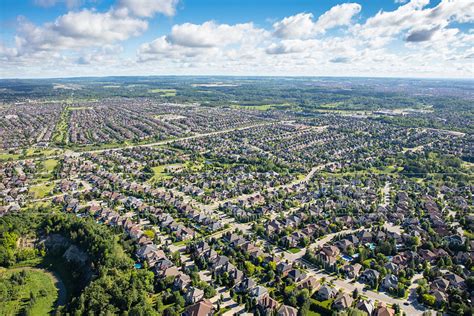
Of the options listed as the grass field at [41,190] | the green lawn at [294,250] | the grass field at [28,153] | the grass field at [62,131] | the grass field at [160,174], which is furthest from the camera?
the grass field at [62,131]

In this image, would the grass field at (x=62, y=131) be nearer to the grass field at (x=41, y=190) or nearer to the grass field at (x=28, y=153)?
the grass field at (x=28, y=153)

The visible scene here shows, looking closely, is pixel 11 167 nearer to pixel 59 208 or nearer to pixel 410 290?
pixel 59 208

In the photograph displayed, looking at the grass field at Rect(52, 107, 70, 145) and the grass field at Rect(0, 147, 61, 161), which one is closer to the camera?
the grass field at Rect(0, 147, 61, 161)

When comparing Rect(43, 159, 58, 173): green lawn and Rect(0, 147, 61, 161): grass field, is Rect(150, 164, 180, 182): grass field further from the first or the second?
Rect(0, 147, 61, 161): grass field

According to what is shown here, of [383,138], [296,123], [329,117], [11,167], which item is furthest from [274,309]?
[329,117]

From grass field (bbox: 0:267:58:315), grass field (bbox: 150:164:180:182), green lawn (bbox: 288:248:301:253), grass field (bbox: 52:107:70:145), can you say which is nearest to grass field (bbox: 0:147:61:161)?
grass field (bbox: 52:107:70:145)

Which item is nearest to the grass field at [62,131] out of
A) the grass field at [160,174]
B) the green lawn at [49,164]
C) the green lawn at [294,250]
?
the green lawn at [49,164]

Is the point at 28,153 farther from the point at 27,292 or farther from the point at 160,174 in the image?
the point at 27,292

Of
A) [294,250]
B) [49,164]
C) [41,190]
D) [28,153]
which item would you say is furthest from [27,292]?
[28,153]
